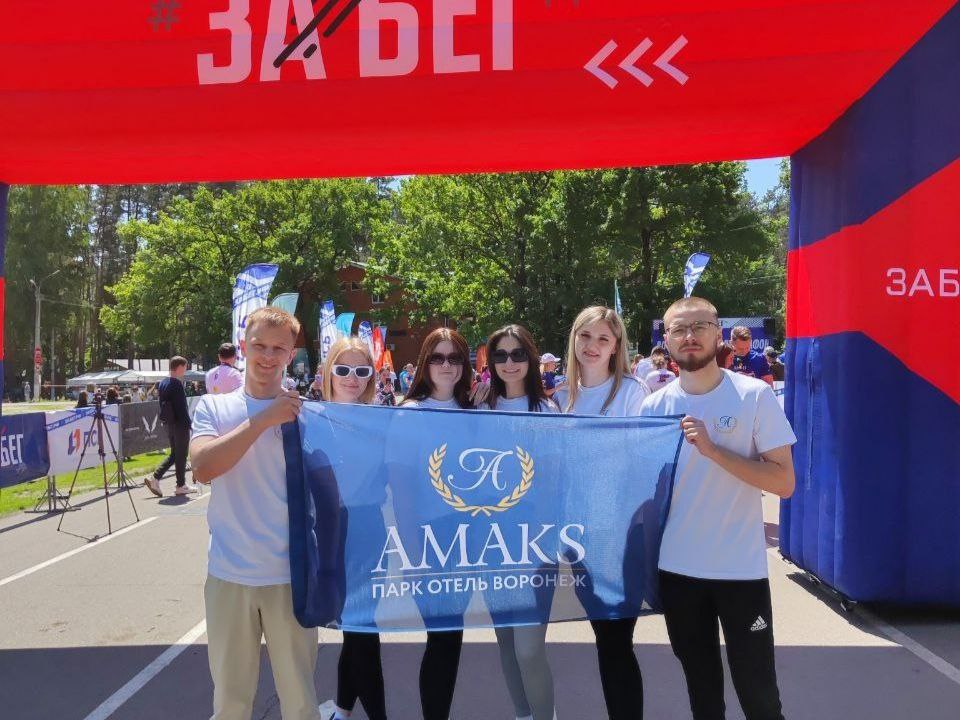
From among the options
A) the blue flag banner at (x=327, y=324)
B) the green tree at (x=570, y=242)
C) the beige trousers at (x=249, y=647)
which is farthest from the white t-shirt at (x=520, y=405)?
the green tree at (x=570, y=242)

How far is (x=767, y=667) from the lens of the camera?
9.39 feet

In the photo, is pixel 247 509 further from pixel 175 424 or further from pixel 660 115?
pixel 175 424

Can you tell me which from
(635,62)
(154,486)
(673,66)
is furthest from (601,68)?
A: (154,486)

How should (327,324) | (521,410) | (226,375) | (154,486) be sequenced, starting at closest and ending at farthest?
(521,410)
(226,375)
(154,486)
(327,324)

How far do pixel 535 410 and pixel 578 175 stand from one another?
27.3 metres

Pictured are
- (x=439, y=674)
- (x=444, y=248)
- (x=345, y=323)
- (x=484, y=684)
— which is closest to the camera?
(x=439, y=674)

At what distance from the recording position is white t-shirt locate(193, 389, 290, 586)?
9.50ft

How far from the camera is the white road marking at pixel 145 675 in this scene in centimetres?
397

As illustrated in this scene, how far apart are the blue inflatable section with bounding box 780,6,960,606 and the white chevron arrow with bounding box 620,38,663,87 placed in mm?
1447

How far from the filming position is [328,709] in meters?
3.93

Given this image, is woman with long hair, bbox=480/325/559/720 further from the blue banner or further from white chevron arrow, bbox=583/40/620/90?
the blue banner

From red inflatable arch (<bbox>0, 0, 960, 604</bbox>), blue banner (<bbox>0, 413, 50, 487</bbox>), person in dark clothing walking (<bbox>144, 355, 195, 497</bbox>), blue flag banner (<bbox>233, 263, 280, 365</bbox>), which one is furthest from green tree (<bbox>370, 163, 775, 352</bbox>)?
red inflatable arch (<bbox>0, 0, 960, 604</bbox>)

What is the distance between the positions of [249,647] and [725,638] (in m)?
1.76

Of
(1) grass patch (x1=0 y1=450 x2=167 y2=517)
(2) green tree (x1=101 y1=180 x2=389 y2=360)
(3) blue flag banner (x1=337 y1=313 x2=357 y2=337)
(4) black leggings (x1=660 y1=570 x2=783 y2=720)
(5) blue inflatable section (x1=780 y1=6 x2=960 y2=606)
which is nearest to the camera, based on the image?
(4) black leggings (x1=660 y1=570 x2=783 y2=720)
